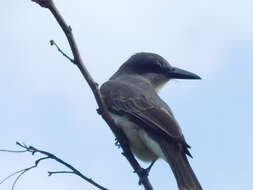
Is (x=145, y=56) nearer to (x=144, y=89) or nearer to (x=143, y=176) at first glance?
(x=144, y=89)

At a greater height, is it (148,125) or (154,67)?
(154,67)

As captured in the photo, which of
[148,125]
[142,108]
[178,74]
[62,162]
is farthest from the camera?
[178,74]

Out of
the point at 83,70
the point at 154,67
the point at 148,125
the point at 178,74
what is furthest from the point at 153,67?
the point at 83,70

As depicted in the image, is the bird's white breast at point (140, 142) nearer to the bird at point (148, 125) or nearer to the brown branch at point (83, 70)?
the bird at point (148, 125)

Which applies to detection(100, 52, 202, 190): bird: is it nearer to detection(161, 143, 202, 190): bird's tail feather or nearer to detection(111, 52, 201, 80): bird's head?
detection(161, 143, 202, 190): bird's tail feather

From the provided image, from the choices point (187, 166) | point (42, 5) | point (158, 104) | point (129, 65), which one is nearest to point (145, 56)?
point (129, 65)

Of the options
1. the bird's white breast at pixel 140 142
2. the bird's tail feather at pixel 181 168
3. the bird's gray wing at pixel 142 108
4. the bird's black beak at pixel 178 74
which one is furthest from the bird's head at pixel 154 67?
the bird's tail feather at pixel 181 168

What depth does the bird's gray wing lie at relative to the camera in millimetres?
6355

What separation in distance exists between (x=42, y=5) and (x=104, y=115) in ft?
4.98

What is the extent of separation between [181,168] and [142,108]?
1147 millimetres

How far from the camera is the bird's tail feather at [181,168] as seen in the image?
569cm

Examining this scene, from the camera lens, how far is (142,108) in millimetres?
6887

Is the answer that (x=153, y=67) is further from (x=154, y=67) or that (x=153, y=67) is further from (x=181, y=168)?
(x=181, y=168)

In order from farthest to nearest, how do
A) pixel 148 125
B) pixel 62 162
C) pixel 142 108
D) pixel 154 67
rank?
pixel 154 67, pixel 142 108, pixel 148 125, pixel 62 162
